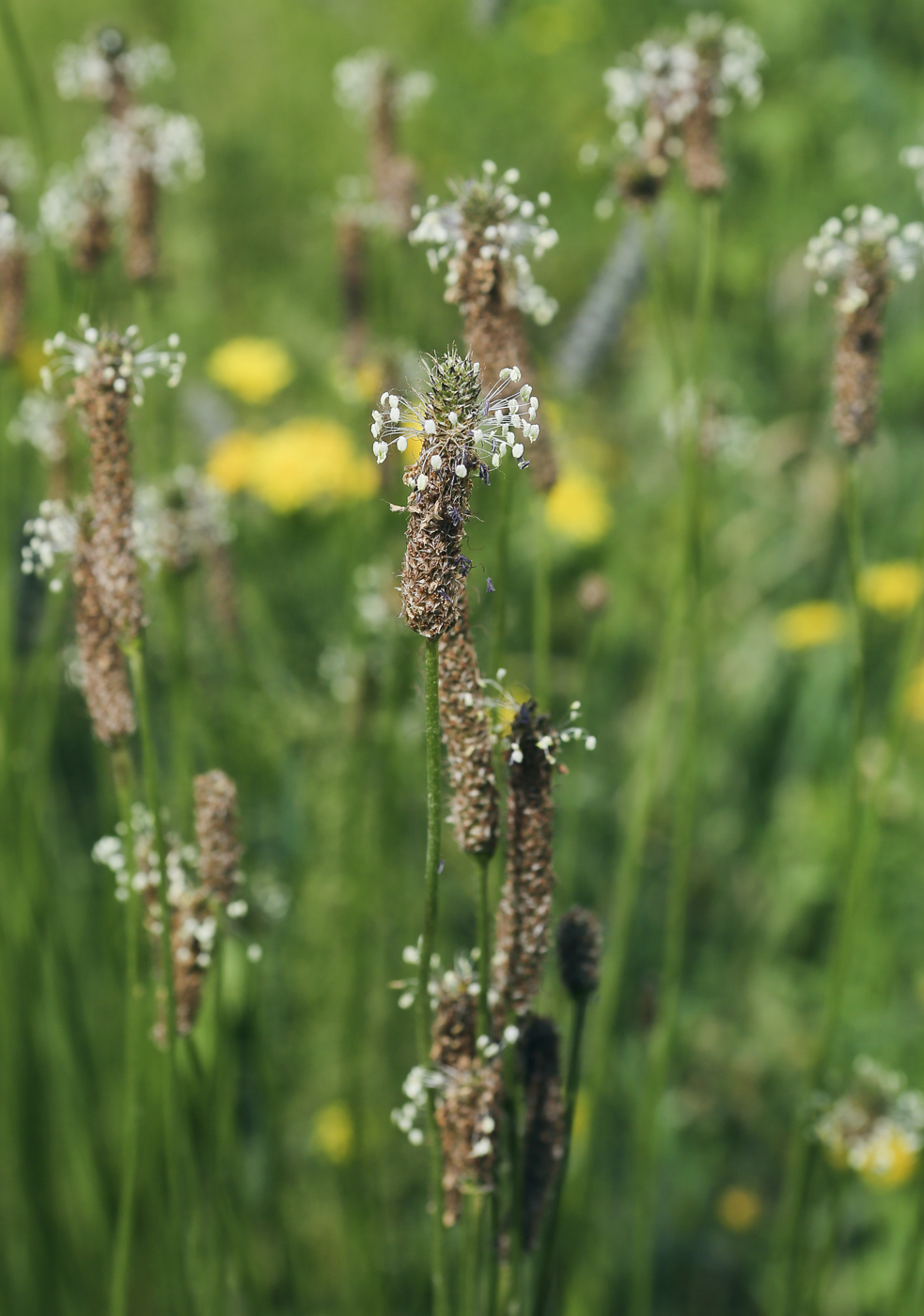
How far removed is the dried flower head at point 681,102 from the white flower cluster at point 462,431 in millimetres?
935

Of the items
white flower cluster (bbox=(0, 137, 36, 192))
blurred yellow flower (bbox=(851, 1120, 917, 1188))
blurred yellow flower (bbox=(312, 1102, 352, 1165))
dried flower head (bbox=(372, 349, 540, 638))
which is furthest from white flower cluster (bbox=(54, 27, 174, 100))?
blurred yellow flower (bbox=(851, 1120, 917, 1188))

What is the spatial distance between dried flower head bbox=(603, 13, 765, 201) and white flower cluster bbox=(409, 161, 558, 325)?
376 millimetres

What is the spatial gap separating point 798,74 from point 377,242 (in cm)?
226

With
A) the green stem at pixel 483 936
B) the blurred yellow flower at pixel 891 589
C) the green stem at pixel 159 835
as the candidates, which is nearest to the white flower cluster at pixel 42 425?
the green stem at pixel 159 835

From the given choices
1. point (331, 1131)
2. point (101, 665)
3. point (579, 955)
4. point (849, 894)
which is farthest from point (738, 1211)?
point (101, 665)

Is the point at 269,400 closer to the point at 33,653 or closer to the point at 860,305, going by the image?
the point at 33,653

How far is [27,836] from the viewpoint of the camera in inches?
78.6

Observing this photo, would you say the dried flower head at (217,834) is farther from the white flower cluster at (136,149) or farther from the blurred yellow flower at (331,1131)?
the blurred yellow flower at (331,1131)

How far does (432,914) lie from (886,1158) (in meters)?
1.18

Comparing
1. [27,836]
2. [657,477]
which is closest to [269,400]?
[657,477]

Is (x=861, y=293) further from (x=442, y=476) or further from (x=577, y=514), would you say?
(x=577, y=514)

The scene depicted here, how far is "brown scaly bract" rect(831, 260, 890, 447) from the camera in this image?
157 centimetres

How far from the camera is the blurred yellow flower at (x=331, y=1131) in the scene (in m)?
2.54

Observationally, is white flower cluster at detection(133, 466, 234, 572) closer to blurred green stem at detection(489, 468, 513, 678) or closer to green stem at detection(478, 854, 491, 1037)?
blurred green stem at detection(489, 468, 513, 678)
